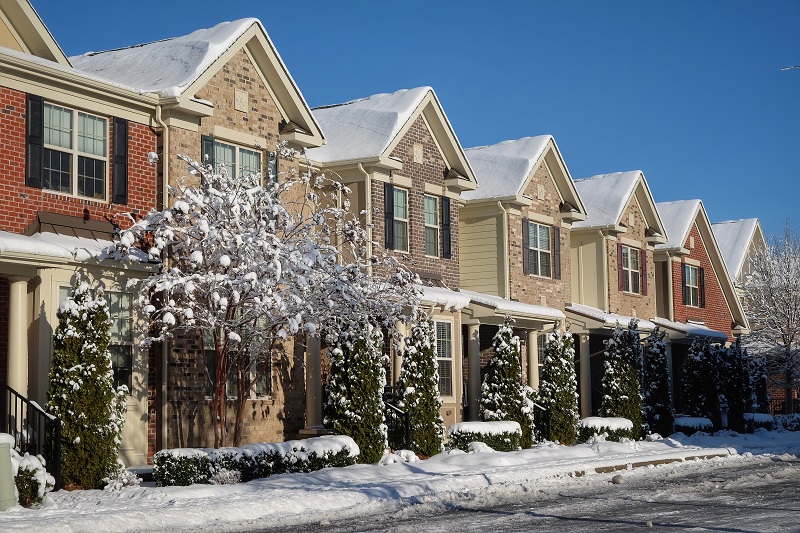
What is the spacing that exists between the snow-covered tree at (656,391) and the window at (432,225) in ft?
25.6

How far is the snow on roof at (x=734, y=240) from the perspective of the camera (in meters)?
46.9

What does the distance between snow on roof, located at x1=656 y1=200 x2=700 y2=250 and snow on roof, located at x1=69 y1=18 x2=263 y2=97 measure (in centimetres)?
2159

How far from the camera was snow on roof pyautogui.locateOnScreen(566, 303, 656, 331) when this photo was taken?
104ft

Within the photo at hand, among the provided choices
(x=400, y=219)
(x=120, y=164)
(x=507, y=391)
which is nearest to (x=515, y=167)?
(x=400, y=219)

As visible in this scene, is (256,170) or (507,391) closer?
(256,170)

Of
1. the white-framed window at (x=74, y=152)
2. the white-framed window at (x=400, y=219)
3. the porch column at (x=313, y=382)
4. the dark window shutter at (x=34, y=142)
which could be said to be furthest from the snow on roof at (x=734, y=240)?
the dark window shutter at (x=34, y=142)

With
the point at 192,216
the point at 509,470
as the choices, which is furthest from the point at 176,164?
the point at 509,470

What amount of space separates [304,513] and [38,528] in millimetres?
3676

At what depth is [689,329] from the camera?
37.5 meters

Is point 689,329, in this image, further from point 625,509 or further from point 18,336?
point 18,336

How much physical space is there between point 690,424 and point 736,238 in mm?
18138

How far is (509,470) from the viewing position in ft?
64.2

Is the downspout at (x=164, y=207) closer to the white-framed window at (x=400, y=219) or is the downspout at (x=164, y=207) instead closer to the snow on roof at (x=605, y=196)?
the white-framed window at (x=400, y=219)

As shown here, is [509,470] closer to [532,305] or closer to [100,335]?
[100,335]
